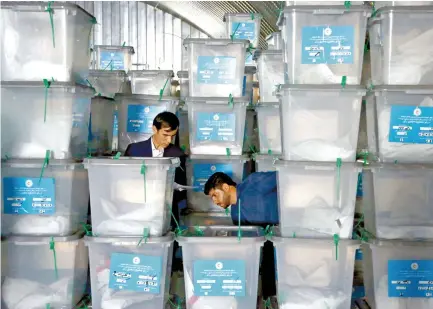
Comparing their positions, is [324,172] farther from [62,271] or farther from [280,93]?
[62,271]

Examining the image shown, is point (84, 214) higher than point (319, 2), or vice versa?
point (319, 2)

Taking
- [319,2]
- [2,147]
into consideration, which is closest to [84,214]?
[2,147]

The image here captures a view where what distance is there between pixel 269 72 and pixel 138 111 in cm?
79

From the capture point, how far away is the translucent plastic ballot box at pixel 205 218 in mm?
2828

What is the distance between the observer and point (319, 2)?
1798 millimetres

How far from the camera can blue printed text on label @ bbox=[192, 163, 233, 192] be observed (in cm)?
281

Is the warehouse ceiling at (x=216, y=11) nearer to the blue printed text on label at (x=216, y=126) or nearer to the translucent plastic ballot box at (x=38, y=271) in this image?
the blue printed text on label at (x=216, y=126)

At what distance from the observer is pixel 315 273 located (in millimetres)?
1804

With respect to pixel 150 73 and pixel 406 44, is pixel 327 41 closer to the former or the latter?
pixel 406 44

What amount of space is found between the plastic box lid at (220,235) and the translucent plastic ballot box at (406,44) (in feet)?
2.40

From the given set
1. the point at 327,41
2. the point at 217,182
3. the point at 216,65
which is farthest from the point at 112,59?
the point at 327,41

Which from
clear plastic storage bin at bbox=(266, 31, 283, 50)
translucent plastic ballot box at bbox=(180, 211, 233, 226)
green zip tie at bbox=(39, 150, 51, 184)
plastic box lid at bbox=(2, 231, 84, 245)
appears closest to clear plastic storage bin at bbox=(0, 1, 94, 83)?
green zip tie at bbox=(39, 150, 51, 184)

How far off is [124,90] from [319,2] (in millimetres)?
1676

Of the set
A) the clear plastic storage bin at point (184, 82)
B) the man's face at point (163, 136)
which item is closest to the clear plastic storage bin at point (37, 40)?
the man's face at point (163, 136)
